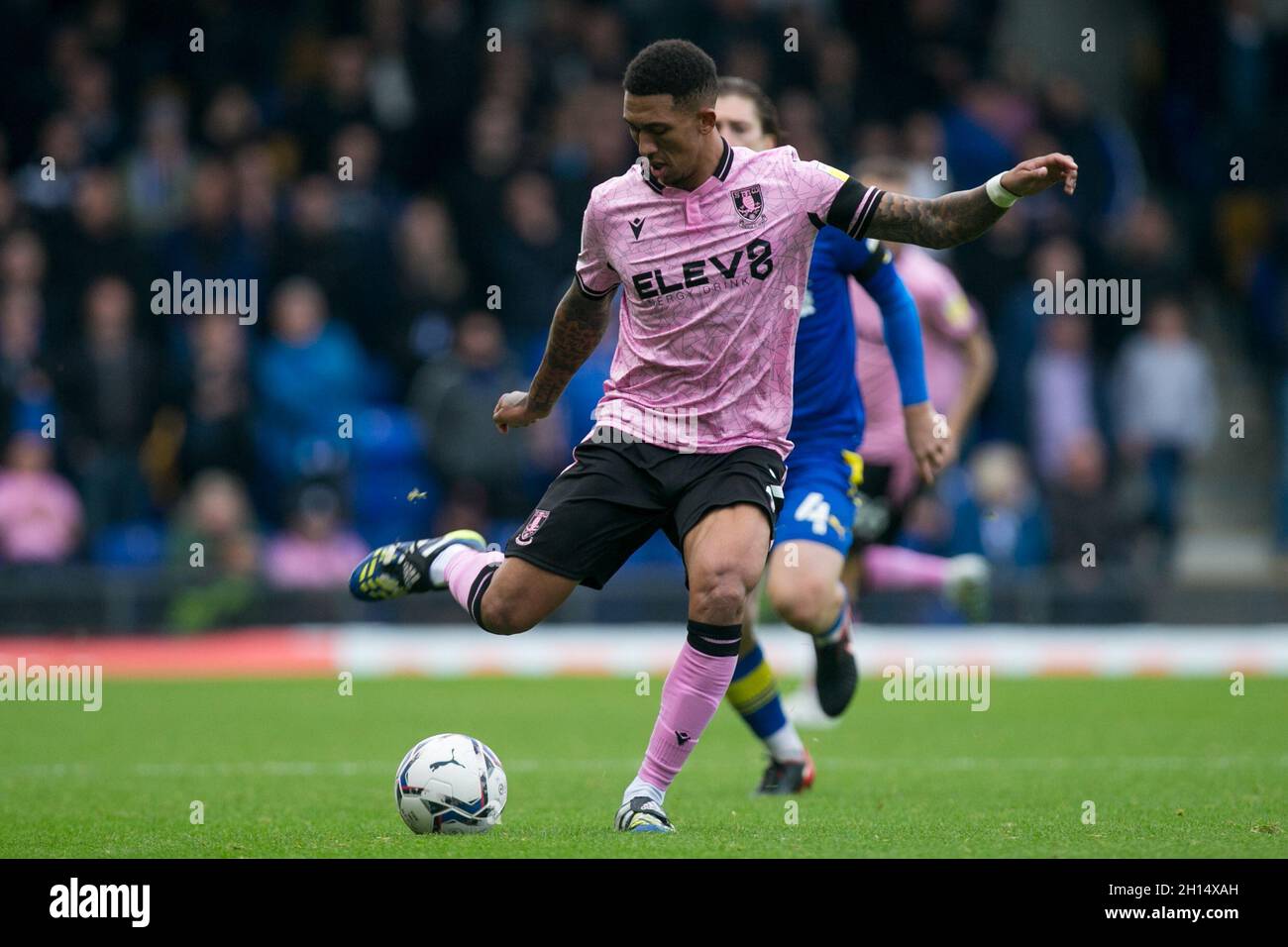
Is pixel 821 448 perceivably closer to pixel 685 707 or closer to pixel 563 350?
pixel 563 350

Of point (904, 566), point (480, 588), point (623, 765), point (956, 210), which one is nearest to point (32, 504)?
point (904, 566)

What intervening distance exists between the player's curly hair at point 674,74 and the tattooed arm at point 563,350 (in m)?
0.83

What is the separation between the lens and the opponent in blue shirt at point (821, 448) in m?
8.00

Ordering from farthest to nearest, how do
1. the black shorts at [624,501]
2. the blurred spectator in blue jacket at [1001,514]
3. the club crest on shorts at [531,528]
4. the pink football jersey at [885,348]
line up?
the blurred spectator in blue jacket at [1001,514]
the pink football jersey at [885,348]
the club crest on shorts at [531,528]
the black shorts at [624,501]

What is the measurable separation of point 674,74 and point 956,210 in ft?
3.28

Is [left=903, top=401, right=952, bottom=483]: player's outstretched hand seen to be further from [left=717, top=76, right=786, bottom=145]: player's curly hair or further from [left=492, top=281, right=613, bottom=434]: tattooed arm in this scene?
[left=492, top=281, right=613, bottom=434]: tattooed arm

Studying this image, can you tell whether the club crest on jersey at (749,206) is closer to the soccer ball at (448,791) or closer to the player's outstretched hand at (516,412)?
the player's outstretched hand at (516,412)

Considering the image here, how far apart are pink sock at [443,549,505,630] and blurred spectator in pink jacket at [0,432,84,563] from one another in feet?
26.8

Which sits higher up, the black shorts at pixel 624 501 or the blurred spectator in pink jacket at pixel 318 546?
the blurred spectator in pink jacket at pixel 318 546

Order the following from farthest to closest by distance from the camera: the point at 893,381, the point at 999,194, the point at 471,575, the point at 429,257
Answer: the point at 429,257 → the point at 893,381 → the point at 471,575 → the point at 999,194

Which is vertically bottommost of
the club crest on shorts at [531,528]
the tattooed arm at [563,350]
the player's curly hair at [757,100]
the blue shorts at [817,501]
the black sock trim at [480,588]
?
the black sock trim at [480,588]

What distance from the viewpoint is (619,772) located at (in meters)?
8.94

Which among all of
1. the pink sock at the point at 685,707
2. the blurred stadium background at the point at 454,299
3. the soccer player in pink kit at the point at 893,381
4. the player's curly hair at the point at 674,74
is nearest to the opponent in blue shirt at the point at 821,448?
the soccer player in pink kit at the point at 893,381

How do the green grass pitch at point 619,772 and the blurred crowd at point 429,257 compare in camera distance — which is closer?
the green grass pitch at point 619,772
